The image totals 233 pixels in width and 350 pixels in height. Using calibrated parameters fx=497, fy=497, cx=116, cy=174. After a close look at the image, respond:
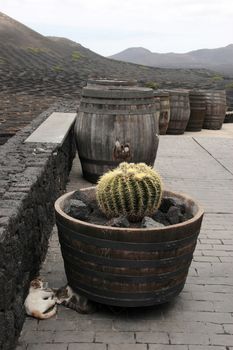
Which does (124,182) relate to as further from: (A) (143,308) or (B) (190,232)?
(A) (143,308)

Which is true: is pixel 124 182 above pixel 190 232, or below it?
above

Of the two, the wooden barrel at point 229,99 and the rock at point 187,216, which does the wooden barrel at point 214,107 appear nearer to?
the wooden barrel at point 229,99

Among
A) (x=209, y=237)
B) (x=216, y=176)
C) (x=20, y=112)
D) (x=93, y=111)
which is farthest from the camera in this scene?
(x=20, y=112)

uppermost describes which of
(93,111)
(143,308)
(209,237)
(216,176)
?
(93,111)

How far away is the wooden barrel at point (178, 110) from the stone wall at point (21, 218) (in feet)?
23.6

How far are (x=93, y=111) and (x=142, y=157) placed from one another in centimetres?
86

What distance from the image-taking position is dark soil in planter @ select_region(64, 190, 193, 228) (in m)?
3.33

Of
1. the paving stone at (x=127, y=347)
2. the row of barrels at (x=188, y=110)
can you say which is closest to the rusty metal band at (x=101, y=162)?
the paving stone at (x=127, y=347)

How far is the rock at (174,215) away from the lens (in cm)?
353

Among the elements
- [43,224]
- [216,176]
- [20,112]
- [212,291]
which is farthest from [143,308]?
[20,112]

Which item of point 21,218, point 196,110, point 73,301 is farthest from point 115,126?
point 196,110

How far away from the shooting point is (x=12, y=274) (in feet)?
9.58

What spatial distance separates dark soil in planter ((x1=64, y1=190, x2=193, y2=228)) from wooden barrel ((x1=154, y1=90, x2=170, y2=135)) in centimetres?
774

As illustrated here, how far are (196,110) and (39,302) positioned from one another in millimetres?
10280
